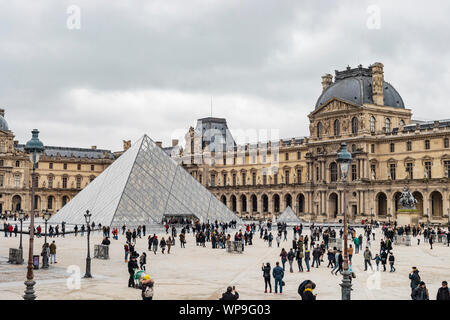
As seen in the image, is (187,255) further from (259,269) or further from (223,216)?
(223,216)

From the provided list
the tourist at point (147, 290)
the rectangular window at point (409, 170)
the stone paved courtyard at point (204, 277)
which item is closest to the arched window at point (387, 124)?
the rectangular window at point (409, 170)

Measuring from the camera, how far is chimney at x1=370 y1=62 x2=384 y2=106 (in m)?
65.9

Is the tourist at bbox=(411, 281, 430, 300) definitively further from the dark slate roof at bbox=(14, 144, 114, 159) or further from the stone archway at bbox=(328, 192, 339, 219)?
the dark slate roof at bbox=(14, 144, 114, 159)

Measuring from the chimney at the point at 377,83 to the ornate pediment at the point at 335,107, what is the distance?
9.35ft

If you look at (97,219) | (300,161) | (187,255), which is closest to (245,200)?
(300,161)

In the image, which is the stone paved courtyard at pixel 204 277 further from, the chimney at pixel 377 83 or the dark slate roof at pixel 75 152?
the dark slate roof at pixel 75 152

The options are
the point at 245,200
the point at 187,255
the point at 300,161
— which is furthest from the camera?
the point at 245,200

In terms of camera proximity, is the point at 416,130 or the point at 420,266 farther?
the point at 416,130

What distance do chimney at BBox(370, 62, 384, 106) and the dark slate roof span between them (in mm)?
50104

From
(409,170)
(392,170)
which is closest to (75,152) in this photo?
(392,170)

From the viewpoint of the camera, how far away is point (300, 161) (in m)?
75.7

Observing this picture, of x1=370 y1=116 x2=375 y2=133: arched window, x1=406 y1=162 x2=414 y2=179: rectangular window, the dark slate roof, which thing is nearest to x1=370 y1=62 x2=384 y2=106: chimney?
x1=370 y1=116 x2=375 y2=133: arched window
